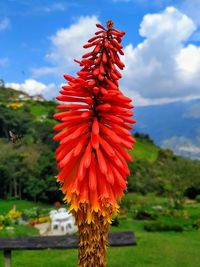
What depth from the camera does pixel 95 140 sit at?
4.63 meters

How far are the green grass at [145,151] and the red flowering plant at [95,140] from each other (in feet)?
200

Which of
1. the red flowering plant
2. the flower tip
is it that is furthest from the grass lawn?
the flower tip

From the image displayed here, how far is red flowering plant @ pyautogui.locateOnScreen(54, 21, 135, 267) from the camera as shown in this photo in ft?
15.1

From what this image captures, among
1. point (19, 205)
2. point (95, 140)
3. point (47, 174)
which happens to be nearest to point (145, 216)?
point (47, 174)

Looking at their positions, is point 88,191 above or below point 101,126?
below

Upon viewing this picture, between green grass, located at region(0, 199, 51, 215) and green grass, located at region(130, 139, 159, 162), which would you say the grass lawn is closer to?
green grass, located at region(0, 199, 51, 215)

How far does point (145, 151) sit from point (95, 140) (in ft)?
233

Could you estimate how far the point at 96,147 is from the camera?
4.58 metres

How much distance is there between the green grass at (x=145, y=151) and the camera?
6916 centimetres

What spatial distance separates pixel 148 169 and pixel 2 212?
62.6 feet

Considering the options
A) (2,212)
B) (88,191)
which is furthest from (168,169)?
(88,191)

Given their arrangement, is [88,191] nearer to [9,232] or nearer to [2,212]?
[9,232]

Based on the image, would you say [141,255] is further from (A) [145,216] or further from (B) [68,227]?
(A) [145,216]

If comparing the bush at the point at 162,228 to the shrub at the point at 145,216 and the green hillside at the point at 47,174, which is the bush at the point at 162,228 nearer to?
the shrub at the point at 145,216
